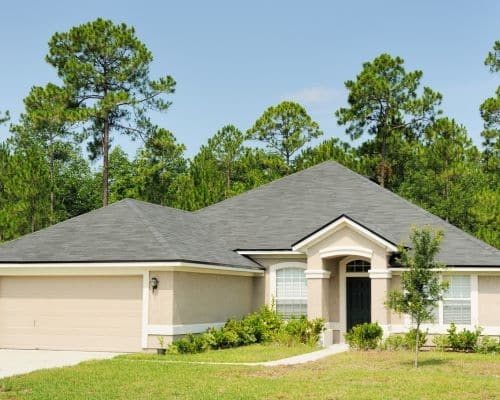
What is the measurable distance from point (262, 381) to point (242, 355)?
5.12 metres

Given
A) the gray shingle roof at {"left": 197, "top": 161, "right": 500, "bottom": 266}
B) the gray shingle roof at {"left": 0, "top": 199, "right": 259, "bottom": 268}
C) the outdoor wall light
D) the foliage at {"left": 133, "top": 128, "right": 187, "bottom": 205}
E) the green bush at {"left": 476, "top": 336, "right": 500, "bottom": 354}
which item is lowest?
the green bush at {"left": 476, "top": 336, "right": 500, "bottom": 354}

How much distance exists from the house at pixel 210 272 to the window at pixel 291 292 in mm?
37

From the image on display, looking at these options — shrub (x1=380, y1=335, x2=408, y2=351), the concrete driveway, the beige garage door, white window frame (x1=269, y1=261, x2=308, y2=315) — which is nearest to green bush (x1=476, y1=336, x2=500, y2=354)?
shrub (x1=380, y1=335, x2=408, y2=351)

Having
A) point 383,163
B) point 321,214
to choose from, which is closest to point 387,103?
point 383,163

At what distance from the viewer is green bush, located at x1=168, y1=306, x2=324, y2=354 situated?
20786 millimetres

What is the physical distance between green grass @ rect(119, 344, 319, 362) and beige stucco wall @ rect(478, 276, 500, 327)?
5.39 m

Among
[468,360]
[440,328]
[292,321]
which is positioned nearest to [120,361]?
[292,321]

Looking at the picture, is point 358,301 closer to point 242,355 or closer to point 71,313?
point 242,355

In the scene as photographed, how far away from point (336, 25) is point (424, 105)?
20587mm

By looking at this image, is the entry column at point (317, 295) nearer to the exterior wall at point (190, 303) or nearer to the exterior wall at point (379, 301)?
the exterior wall at point (379, 301)

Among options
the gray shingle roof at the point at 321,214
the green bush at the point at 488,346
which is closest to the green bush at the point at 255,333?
the gray shingle roof at the point at 321,214

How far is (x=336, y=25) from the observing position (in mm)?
27750

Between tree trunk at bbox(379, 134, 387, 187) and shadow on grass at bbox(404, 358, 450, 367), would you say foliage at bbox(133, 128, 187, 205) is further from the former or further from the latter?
shadow on grass at bbox(404, 358, 450, 367)

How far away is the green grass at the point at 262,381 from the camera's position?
42.9 feet
